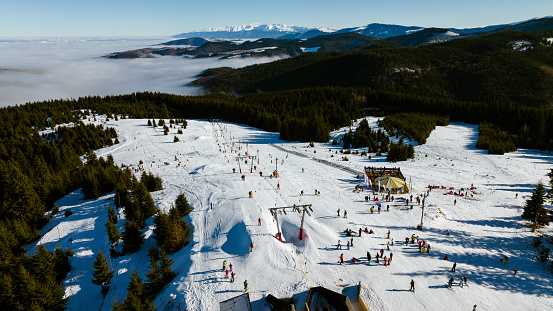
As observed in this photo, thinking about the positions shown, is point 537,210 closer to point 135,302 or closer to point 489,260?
point 489,260

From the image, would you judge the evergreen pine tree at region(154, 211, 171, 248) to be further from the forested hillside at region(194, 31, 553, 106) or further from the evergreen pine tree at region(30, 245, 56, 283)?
the forested hillside at region(194, 31, 553, 106)

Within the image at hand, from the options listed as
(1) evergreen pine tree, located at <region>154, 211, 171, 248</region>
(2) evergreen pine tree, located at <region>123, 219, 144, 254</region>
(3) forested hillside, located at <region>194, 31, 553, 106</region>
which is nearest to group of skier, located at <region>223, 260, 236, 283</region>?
(1) evergreen pine tree, located at <region>154, 211, 171, 248</region>

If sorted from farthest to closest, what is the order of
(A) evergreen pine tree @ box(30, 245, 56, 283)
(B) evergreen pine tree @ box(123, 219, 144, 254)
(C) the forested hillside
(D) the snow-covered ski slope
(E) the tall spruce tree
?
1. (C) the forested hillside
2. (B) evergreen pine tree @ box(123, 219, 144, 254)
3. (E) the tall spruce tree
4. (A) evergreen pine tree @ box(30, 245, 56, 283)
5. (D) the snow-covered ski slope

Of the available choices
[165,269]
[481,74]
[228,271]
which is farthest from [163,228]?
[481,74]

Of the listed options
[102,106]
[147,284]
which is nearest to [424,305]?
[147,284]

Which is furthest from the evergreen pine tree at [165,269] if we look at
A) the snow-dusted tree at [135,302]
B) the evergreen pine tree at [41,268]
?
the evergreen pine tree at [41,268]
